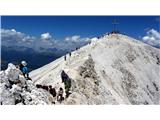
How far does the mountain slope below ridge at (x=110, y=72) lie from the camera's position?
2430 cm

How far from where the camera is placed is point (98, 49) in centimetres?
3319

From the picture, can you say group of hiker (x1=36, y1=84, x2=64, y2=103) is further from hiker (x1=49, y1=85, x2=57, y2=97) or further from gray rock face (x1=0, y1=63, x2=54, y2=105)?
gray rock face (x1=0, y1=63, x2=54, y2=105)

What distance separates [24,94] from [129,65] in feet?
59.4

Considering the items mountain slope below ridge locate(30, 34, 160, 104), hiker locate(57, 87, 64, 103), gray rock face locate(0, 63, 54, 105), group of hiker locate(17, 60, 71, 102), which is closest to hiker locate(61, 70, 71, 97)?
group of hiker locate(17, 60, 71, 102)

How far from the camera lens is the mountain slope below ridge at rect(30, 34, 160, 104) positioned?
24.3 meters

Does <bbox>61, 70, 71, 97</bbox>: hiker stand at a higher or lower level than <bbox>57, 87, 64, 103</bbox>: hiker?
higher

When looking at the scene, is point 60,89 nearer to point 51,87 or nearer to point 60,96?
point 51,87

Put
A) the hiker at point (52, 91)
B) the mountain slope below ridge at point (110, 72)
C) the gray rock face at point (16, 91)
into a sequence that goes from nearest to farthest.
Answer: the gray rock face at point (16, 91) < the hiker at point (52, 91) < the mountain slope below ridge at point (110, 72)

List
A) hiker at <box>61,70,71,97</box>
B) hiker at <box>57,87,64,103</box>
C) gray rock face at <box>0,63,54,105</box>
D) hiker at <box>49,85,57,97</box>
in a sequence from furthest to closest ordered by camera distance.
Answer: hiker at <box>61,70,71,97</box> < hiker at <box>49,85,57,97</box> < hiker at <box>57,87,64,103</box> < gray rock face at <box>0,63,54,105</box>

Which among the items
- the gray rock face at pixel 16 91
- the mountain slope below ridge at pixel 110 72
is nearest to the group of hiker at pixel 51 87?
the mountain slope below ridge at pixel 110 72

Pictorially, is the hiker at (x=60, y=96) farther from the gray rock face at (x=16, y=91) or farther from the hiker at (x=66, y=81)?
the gray rock face at (x=16, y=91)

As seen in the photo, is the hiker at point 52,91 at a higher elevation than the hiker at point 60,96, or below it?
higher
